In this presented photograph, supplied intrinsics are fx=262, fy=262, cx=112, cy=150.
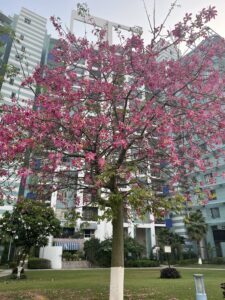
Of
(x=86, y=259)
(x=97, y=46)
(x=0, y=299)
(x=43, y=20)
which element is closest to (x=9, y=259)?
(x=86, y=259)

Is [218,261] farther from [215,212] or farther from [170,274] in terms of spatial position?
[170,274]

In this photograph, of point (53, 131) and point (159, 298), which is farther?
point (159, 298)

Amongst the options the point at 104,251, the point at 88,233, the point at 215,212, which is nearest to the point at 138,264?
the point at 104,251

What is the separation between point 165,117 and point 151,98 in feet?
4.28

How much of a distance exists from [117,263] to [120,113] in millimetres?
4863

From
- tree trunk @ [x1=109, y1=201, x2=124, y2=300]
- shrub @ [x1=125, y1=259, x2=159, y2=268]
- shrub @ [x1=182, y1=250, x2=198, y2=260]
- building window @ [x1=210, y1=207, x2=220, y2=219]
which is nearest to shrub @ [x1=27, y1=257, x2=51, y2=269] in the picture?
shrub @ [x1=125, y1=259, x2=159, y2=268]

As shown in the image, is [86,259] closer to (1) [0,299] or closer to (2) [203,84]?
(1) [0,299]

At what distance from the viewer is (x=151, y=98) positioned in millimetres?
8734

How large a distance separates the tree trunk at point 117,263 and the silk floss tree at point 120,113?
0.03 metres

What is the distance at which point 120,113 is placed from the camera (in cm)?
923

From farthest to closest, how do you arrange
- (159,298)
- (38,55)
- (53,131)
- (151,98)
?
(38,55) → (159,298) → (151,98) → (53,131)

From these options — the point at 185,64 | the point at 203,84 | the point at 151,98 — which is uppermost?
the point at 185,64

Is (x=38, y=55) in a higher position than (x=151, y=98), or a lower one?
higher

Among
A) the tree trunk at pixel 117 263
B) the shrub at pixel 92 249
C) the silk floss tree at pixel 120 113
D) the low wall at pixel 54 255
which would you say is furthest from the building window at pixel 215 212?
the tree trunk at pixel 117 263
